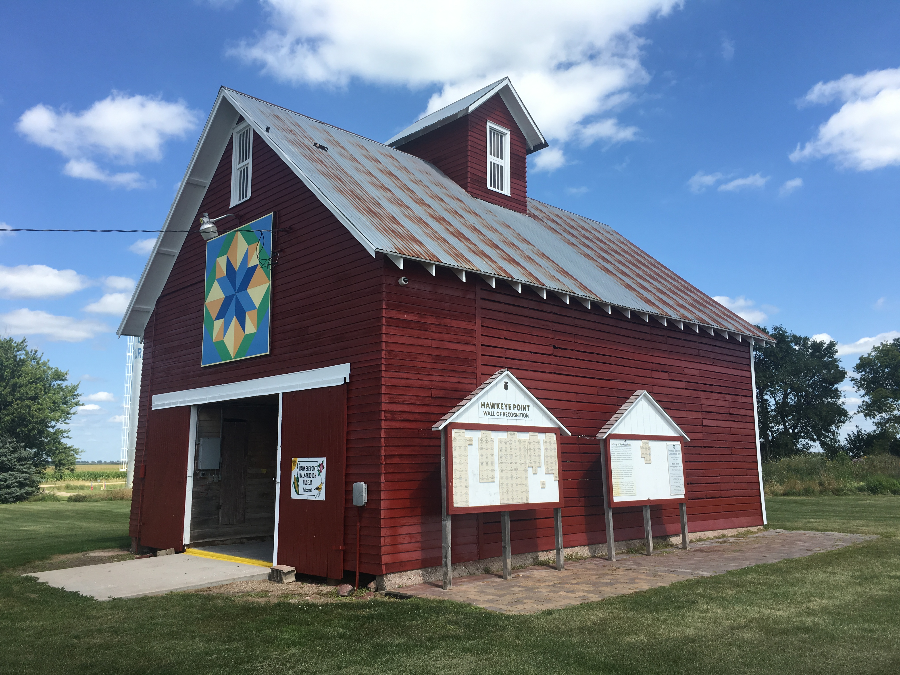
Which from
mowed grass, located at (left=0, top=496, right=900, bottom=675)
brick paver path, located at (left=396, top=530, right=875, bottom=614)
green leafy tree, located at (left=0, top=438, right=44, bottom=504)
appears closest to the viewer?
mowed grass, located at (left=0, top=496, right=900, bottom=675)

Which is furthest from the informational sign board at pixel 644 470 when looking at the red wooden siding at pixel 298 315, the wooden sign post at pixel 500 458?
the red wooden siding at pixel 298 315

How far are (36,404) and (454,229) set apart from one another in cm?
6319

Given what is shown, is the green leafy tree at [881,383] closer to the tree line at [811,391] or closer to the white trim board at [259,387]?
the tree line at [811,391]

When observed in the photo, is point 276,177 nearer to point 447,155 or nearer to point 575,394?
point 447,155

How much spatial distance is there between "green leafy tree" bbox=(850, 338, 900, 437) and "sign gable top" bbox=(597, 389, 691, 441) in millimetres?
57627

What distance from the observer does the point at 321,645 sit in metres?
7.56

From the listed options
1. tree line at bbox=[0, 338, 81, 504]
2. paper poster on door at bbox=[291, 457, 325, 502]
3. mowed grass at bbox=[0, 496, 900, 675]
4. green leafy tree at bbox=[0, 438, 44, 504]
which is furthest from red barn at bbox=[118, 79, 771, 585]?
tree line at bbox=[0, 338, 81, 504]

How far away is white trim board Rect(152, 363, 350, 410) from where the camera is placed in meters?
11.9

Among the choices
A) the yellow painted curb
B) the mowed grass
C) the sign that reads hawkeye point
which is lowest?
the mowed grass

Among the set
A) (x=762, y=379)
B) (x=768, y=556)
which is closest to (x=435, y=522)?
(x=768, y=556)

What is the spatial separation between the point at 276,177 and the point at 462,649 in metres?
9.81

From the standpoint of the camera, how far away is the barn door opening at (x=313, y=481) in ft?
37.3

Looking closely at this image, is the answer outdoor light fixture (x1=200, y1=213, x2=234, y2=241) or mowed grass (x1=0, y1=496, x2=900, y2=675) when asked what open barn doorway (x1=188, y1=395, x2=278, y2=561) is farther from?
Result: mowed grass (x1=0, y1=496, x2=900, y2=675)

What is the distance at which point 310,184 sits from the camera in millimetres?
12250
